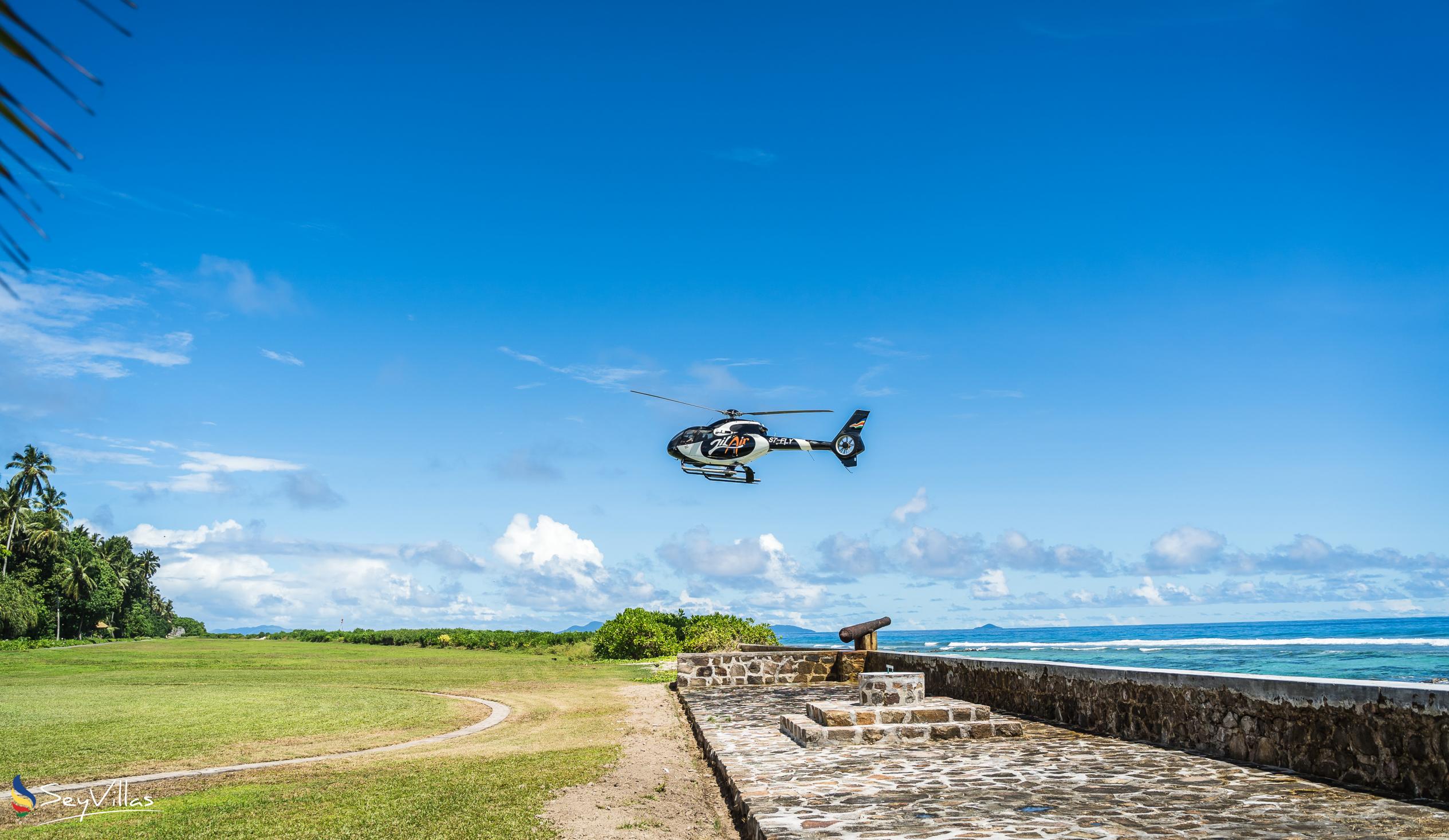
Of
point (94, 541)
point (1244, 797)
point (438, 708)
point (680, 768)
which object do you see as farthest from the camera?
point (94, 541)

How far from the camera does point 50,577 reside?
60812mm

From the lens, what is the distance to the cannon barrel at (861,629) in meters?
17.8

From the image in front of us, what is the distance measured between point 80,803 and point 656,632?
25694mm

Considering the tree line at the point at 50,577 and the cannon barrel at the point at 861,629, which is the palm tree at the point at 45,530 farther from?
the cannon barrel at the point at 861,629

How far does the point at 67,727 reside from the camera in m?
13.8

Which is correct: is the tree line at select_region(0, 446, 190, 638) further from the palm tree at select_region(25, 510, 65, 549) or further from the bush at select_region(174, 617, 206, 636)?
the bush at select_region(174, 617, 206, 636)

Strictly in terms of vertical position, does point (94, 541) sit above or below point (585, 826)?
above

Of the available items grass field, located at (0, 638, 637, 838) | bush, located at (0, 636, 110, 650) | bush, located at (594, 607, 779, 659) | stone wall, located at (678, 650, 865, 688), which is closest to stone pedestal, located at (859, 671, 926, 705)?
grass field, located at (0, 638, 637, 838)

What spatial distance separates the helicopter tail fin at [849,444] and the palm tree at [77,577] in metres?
60.9

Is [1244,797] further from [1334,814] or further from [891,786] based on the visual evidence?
[891,786]

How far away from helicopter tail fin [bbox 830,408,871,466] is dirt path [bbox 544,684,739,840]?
1026cm

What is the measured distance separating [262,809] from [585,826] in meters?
2.98

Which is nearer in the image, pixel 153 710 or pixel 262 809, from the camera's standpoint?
pixel 262 809

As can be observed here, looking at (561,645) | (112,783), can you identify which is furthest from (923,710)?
(561,645)
